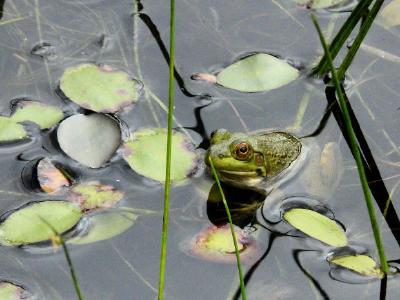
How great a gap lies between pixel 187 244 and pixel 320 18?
1.37 meters

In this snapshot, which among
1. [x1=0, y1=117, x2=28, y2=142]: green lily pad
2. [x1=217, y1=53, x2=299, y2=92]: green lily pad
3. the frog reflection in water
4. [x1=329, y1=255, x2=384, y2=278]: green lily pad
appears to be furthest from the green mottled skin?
[x1=0, y1=117, x2=28, y2=142]: green lily pad

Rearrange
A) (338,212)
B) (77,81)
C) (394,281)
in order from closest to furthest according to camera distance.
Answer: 1. (394,281)
2. (338,212)
3. (77,81)

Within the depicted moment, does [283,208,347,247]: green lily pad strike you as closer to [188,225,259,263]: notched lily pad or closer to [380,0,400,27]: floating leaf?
[188,225,259,263]: notched lily pad

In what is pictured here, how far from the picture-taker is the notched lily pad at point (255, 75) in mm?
2984

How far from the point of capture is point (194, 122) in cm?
287

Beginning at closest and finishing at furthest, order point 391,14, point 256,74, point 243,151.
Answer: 1. point 243,151
2. point 256,74
3. point 391,14

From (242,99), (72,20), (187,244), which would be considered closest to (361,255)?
(187,244)

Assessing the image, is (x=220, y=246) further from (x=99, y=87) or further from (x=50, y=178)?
(x=99, y=87)

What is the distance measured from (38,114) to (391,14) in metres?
1.62

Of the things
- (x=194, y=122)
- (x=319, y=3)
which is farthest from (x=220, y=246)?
(x=319, y=3)

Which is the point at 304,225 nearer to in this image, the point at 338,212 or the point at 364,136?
the point at 338,212

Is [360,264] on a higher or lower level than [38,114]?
lower

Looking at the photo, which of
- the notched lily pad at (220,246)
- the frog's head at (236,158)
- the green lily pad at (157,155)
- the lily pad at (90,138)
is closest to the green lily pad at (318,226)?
the notched lily pad at (220,246)

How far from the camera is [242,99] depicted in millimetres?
2992
